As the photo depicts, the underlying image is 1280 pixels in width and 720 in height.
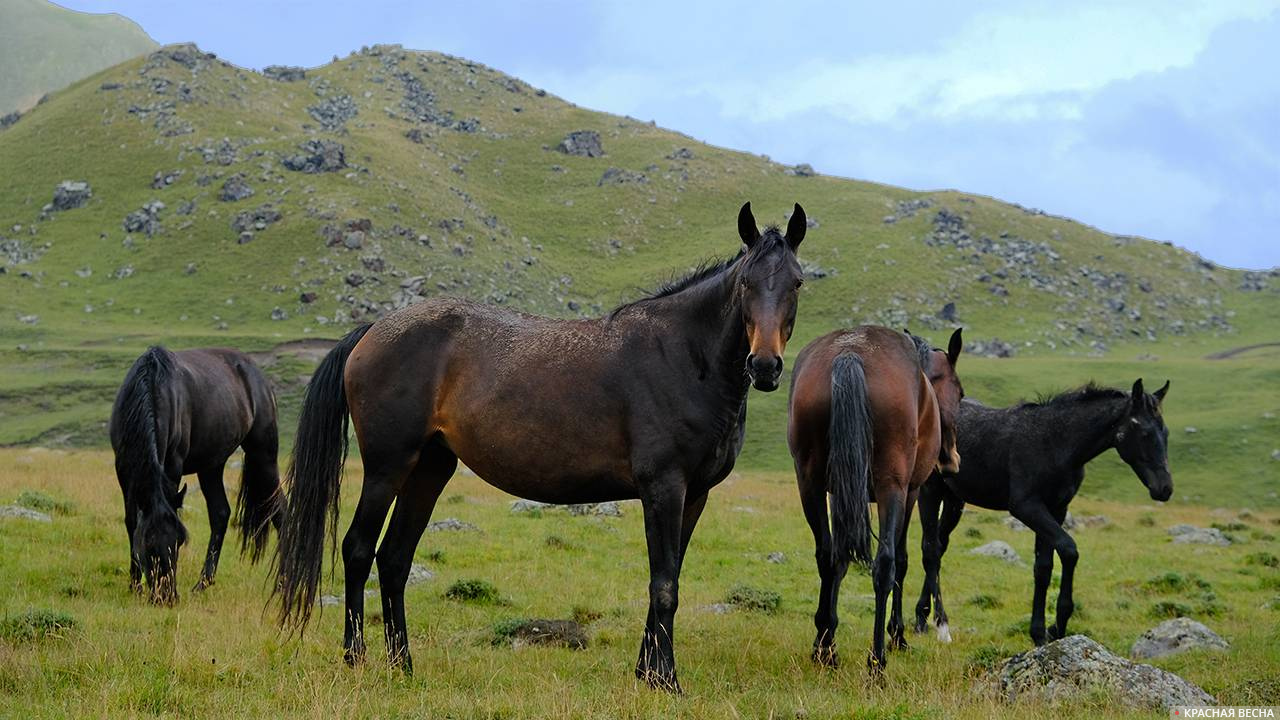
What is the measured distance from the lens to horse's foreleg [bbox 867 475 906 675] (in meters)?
8.43

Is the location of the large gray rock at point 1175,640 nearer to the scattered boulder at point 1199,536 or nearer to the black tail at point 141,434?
the black tail at point 141,434

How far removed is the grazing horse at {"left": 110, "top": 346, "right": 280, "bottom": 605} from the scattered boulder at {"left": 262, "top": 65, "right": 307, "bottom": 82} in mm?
147163

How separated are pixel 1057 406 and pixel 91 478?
2084 centimetres

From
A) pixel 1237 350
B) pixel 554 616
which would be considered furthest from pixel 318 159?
pixel 554 616

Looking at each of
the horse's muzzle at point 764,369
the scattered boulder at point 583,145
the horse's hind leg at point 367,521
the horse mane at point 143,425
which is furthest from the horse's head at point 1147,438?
the scattered boulder at point 583,145

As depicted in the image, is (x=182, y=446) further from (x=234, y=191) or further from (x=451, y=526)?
(x=234, y=191)

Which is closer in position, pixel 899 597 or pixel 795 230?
pixel 795 230

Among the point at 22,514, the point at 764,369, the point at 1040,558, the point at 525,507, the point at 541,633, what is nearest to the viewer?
the point at 764,369

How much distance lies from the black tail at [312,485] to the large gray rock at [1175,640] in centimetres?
884

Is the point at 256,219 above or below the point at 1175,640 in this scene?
above

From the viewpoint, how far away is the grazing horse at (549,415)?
7.26 metres

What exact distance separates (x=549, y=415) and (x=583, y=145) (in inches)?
5380

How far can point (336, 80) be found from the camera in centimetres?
15250

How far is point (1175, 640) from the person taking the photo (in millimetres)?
10125
